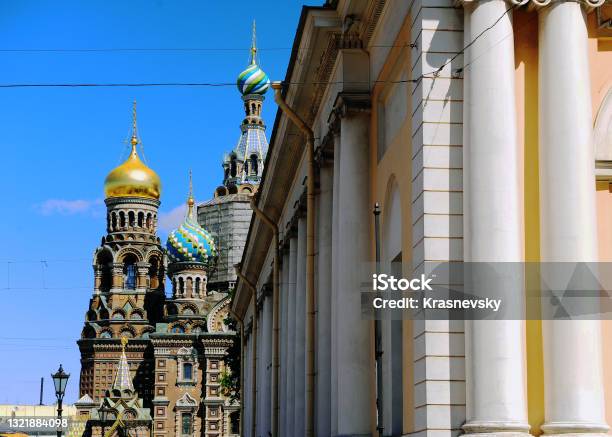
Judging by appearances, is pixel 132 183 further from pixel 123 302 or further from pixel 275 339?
pixel 275 339

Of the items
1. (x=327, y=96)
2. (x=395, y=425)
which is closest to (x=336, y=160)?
(x=327, y=96)

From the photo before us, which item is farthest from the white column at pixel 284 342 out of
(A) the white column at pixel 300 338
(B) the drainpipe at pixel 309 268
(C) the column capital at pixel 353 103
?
(C) the column capital at pixel 353 103

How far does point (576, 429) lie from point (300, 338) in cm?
1432

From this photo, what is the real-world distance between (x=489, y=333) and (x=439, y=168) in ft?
6.70

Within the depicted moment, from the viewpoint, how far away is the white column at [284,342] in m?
30.8

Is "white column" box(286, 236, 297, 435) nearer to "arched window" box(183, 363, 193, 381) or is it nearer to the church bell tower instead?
"arched window" box(183, 363, 193, 381)

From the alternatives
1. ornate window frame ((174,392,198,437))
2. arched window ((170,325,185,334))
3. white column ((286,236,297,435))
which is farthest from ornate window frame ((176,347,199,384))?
white column ((286,236,297,435))

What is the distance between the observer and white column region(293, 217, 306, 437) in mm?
26922

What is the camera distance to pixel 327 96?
73.0 feet

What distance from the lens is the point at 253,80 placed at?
121500 mm

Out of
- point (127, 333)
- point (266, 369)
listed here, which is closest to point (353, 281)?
point (266, 369)

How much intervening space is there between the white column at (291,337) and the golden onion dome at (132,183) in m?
82.9

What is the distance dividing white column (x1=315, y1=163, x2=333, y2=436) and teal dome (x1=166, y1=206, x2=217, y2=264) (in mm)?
86457

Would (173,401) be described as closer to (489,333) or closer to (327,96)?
(327,96)
